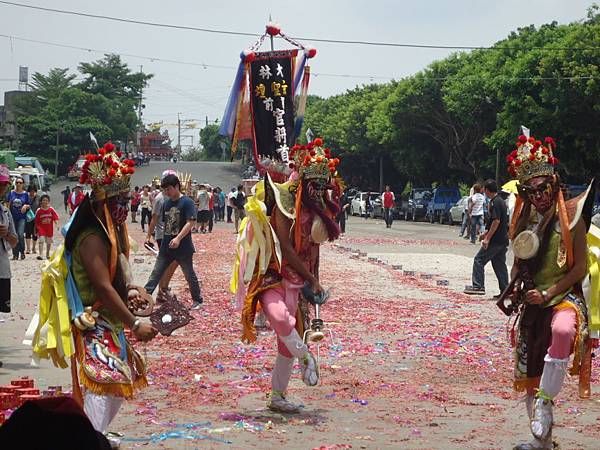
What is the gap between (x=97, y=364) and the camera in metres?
5.95

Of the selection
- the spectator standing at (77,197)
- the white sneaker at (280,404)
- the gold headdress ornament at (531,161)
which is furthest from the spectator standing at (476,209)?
the gold headdress ornament at (531,161)

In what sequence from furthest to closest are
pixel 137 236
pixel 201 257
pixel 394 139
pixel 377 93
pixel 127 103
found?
pixel 127 103, pixel 377 93, pixel 394 139, pixel 137 236, pixel 201 257

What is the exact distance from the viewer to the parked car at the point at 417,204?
2245 inches

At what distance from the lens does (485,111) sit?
53531 mm

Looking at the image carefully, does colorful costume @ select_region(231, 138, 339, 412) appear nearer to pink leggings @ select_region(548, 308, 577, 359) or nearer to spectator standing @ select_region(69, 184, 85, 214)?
spectator standing @ select_region(69, 184, 85, 214)

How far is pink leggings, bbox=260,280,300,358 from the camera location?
7469 mm

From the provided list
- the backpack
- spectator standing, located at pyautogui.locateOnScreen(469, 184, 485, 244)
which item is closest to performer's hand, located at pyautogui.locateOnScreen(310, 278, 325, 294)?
spectator standing, located at pyautogui.locateOnScreen(469, 184, 485, 244)

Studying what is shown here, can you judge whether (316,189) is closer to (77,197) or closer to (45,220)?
(77,197)

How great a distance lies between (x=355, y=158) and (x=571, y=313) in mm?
76121

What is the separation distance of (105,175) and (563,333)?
9.55 ft

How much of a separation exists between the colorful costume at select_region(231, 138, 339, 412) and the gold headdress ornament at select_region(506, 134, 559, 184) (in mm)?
1552

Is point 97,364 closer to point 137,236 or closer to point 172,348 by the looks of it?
point 172,348

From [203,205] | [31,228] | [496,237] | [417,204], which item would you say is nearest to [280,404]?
[496,237]

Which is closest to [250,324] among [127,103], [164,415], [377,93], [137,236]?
[164,415]
